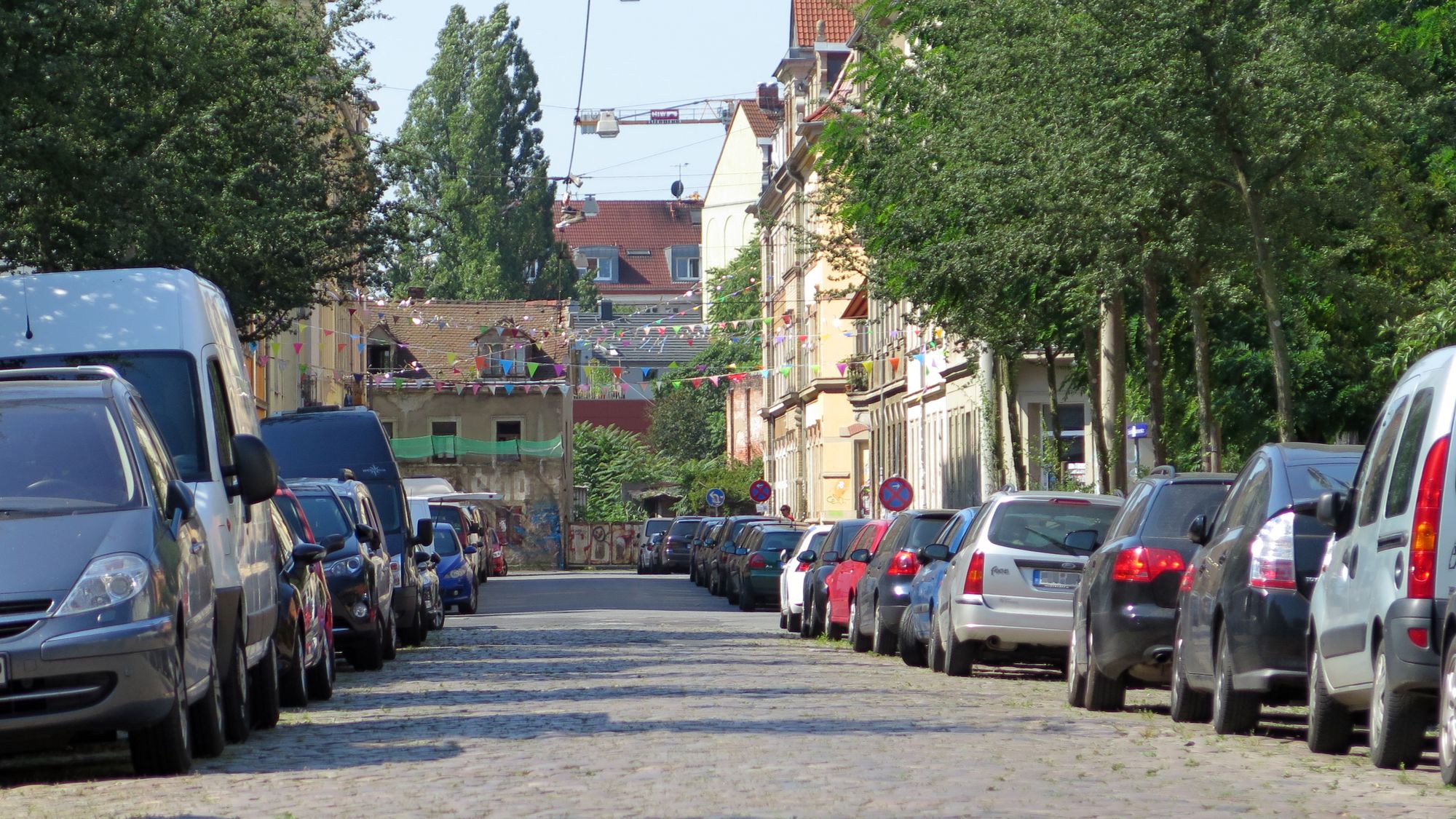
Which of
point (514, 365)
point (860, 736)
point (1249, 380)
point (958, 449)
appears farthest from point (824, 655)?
point (514, 365)

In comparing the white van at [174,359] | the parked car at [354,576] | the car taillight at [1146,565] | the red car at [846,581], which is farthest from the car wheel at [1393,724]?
the red car at [846,581]

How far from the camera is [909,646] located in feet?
69.5

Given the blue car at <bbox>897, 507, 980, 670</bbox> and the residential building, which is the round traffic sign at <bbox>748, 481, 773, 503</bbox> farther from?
the blue car at <bbox>897, 507, 980, 670</bbox>

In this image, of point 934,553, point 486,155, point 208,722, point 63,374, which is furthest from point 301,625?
point 486,155

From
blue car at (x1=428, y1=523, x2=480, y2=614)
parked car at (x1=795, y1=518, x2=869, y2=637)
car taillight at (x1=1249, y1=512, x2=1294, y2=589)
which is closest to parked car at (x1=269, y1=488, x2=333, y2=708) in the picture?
car taillight at (x1=1249, y1=512, x2=1294, y2=589)

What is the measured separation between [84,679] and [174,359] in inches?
149

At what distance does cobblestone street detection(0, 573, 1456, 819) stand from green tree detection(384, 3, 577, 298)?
84.0 meters

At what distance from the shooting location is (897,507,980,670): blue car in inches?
805

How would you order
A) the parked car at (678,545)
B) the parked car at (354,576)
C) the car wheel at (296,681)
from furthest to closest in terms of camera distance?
the parked car at (678,545) < the parked car at (354,576) < the car wheel at (296,681)

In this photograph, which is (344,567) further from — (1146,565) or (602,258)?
(602,258)

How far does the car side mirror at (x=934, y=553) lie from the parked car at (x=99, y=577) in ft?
31.3

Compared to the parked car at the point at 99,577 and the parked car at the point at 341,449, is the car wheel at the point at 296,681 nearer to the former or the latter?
the parked car at the point at 99,577

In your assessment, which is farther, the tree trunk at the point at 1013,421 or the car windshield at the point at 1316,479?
the tree trunk at the point at 1013,421

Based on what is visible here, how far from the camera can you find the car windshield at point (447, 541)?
3683 cm
